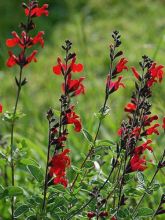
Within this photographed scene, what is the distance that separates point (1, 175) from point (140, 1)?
19.2ft

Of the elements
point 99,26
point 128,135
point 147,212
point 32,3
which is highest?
point 99,26

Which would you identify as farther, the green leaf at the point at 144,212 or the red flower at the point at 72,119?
the green leaf at the point at 144,212

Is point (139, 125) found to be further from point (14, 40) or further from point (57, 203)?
Answer: point (14, 40)

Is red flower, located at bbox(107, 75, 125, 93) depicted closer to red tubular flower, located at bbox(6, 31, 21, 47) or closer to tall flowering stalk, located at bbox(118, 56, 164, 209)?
tall flowering stalk, located at bbox(118, 56, 164, 209)

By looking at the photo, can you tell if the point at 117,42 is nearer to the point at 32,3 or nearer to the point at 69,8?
the point at 32,3

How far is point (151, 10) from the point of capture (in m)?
8.48

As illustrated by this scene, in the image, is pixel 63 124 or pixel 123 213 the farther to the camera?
pixel 123 213

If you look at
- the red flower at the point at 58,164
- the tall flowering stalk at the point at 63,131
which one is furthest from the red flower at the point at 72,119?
the red flower at the point at 58,164

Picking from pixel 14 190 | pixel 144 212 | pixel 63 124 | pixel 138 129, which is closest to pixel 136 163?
pixel 138 129

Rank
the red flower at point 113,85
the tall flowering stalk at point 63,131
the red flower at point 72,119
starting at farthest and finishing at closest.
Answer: the red flower at point 113,85, the red flower at point 72,119, the tall flowering stalk at point 63,131

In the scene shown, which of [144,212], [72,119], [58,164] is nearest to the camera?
[58,164]

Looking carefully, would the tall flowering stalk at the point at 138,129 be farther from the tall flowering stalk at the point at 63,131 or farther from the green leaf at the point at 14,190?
the green leaf at the point at 14,190

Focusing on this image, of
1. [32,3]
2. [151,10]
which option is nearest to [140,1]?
[151,10]

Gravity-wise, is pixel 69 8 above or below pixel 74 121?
above
